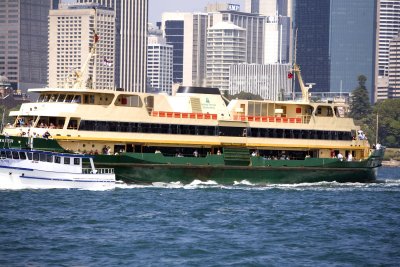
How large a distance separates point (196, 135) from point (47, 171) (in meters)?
11.5

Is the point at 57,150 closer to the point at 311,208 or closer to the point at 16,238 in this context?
the point at 311,208

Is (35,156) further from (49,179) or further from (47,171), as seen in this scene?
(49,179)

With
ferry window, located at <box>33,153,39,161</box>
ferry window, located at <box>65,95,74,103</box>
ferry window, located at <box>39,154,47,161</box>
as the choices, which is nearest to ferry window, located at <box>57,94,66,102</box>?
ferry window, located at <box>65,95,74,103</box>

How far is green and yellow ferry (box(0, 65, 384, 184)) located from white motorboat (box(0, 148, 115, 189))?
6.21 feet

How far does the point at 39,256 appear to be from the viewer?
41.2m

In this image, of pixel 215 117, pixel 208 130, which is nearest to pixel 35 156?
pixel 208 130

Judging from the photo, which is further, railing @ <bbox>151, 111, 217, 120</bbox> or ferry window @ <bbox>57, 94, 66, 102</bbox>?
railing @ <bbox>151, 111, 217, 120</bbox>

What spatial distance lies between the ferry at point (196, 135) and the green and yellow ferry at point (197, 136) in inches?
2.2

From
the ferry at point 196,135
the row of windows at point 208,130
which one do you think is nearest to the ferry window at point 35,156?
the ferry at point 196,135

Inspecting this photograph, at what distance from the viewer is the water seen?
4194 centimetres

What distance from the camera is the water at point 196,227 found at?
138ft

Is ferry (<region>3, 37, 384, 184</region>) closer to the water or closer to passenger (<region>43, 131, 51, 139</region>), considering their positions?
passenger (<region>43, 131, 51, 139</region>)

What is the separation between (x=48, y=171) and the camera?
6084 centimetres

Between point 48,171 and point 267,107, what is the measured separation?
58.4 feet
